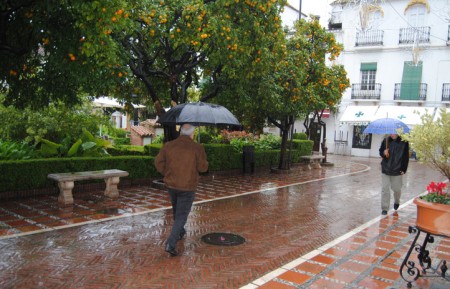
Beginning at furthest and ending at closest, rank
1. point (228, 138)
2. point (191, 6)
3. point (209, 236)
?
point (228, 138) < point (191, 6) < point (209, 236)

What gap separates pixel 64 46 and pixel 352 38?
24346 mm

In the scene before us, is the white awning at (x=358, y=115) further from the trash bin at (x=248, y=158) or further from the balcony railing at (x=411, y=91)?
the trash bin at (x=248, y=158)

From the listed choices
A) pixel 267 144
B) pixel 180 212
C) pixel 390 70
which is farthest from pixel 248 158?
pixel 390 70

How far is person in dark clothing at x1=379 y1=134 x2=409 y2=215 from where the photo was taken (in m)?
7.95

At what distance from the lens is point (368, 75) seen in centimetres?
2619

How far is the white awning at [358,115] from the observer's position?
2503 centimetres

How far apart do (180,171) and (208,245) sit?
1359 mm

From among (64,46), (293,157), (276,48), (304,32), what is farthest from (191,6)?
(293,157)

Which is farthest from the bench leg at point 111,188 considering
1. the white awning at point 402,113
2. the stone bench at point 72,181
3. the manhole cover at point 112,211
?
the white awning at point 402,113

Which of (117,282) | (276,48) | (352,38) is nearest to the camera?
(117,282)

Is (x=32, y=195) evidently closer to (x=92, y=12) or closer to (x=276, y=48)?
(x=92, y=12)

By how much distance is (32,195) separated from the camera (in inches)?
332

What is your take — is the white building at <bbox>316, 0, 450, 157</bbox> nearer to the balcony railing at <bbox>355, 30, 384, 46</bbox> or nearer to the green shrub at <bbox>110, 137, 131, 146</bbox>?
the balcony railing at <bbox>355, 30, 384, 46</bbox>

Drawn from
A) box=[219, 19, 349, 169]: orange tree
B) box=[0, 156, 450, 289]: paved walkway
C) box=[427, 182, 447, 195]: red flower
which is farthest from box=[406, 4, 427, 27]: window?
box=[427, 182, 447, 195]: red flower
